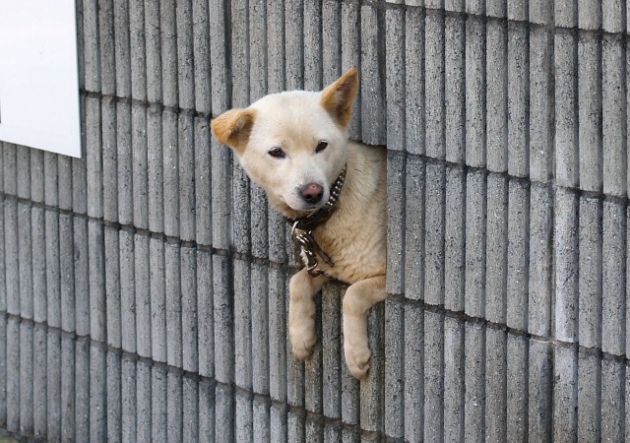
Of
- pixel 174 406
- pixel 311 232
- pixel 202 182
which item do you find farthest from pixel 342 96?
pixel 174 406

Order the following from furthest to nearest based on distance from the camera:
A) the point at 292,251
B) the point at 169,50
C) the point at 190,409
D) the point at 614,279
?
1. the point at 190,409
2. the point at 169,50
3. the point at 292,251
4. the point at 614,279

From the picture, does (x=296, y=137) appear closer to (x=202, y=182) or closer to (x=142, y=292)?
(x=202, y=182)

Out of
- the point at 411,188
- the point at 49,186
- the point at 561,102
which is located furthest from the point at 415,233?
the point at 49,186

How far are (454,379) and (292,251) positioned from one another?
3.16ft

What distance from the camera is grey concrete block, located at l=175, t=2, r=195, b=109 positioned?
19.3ft

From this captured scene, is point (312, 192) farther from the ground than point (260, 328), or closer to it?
farther from the ground

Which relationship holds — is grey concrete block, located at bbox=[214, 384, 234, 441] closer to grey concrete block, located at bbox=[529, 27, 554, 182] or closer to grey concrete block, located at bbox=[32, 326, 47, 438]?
grey concrete block, located at bbox=[32, 326, 47, 438]

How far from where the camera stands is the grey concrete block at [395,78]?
511cm

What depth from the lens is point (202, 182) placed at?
6000 millimetres

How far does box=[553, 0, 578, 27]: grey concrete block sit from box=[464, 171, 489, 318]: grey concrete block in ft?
2.22

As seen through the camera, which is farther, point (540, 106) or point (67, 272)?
point (67, 272)

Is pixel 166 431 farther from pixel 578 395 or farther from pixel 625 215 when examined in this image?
pixel 625 215

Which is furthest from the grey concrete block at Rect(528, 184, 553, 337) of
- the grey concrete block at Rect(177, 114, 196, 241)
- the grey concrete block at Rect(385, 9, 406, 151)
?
the grey concrete block at Rect(177, 114, 196, 241)

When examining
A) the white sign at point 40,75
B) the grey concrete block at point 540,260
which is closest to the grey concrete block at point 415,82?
the grey concrete block at point 540,260
